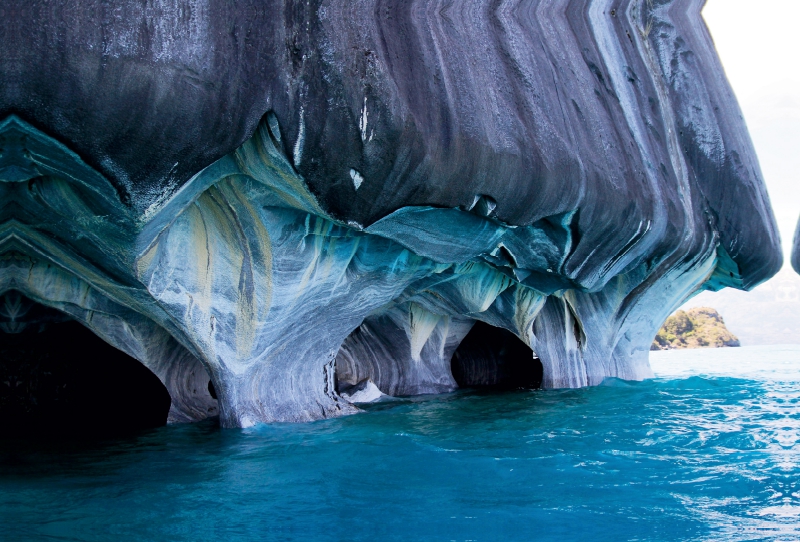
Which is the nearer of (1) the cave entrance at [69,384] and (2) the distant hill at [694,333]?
(1) the cave entrance at [69,384]

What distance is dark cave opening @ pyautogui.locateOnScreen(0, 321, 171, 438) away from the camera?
9471mm

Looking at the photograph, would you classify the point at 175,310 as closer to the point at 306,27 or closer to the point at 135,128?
Result: the point at 135,128

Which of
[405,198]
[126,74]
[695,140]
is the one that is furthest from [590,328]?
[126,74]

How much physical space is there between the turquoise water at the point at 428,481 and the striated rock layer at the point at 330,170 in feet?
4.91

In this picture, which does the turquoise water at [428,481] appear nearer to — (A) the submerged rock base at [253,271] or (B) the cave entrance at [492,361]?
(A) the submerged rock base at [253,271]

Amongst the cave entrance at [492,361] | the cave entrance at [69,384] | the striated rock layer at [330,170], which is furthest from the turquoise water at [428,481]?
the cave entrance at [492,361]

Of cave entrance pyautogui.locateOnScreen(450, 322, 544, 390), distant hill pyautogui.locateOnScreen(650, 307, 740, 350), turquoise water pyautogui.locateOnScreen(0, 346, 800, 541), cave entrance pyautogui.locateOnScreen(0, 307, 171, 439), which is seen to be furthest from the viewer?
distant hill pyautogui.locateOnScreen(650, 307, 740, 350)

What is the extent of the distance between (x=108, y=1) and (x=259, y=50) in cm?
115

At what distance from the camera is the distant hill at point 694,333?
45.3 metres

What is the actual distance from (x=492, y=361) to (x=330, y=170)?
33.8ft

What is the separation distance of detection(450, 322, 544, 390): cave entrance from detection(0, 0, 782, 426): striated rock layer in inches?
155

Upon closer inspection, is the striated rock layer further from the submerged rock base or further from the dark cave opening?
the dark cave opening

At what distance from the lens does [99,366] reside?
11.7 meters

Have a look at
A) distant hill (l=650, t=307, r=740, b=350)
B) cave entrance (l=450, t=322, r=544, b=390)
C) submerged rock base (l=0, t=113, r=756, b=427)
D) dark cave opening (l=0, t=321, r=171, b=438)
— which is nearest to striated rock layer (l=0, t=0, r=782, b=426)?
submerged rock base (l=0, t=113, r=756, b=427)
